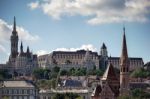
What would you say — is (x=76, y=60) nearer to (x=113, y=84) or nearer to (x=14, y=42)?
(x=14, y=42)

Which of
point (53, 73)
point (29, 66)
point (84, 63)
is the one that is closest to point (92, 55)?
point (84, 63)

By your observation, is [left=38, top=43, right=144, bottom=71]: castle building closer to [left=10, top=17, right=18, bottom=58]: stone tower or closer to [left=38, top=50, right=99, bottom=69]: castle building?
[left=38, top=50, right=99, bottom=69]: castle building

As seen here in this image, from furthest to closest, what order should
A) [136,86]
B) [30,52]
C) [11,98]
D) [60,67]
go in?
[30,52], [60,67], [136,86], [11,98]

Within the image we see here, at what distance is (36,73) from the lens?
14200cm

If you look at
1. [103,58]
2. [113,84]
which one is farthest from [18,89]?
[103,58]

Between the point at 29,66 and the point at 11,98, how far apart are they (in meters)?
78.9

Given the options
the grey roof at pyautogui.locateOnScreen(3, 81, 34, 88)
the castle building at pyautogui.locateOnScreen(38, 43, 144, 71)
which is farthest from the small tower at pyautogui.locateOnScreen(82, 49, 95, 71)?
the grey roof at pyautogui.locateOnScreen(3, 81, 34, 88)

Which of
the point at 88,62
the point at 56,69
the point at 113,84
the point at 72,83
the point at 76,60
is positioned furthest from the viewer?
the point at 76,60

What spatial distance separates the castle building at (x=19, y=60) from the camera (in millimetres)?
161375

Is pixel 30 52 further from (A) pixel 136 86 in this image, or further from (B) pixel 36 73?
(A) pixel 136 86

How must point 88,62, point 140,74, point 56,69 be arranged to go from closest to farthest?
point 140,74
point 56,69
point 88,62

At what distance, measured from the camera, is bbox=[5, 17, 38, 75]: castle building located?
161375mm

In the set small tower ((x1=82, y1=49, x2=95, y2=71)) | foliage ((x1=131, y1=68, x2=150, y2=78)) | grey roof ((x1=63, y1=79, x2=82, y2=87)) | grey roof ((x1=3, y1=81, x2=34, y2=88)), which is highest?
small tower ((x1=82, y1=49, x2=95, y2=71))

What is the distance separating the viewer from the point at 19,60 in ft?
535
